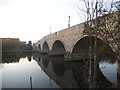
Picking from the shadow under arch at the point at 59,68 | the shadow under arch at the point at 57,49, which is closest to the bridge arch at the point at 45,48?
the shadow under arch at the point at 57,49

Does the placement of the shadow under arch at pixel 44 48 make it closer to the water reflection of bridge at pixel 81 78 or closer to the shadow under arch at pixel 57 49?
the shadow under arch at pixel 57 49

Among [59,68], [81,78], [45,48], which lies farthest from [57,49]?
[81,78]

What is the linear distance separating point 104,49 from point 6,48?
61161 millimetres

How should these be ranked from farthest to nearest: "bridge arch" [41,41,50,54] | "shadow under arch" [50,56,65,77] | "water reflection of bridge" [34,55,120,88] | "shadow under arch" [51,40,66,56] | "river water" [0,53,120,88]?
1. "bridge arch" [41,41,50,54]
2. "shadow under arch" [51,40,66,56]
3. "shadow under arch" [50,56,65,77]
4. "river water" [0,53,120,88]
5. "water reflection of bridge" [34,55,120,88]

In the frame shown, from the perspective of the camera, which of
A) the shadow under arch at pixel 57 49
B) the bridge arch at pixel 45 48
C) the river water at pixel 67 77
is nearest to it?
the river water at pixel 67 77

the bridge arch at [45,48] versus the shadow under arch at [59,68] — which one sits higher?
the bridge arch at [45,48]

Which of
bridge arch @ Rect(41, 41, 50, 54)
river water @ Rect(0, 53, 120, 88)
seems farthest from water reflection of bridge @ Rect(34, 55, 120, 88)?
bridge arch @ Rect(41, 41, 50, 54)

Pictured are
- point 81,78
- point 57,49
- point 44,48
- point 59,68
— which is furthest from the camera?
point 44,48

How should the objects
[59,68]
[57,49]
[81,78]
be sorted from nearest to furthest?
[81,78], [59,68], [57,49]

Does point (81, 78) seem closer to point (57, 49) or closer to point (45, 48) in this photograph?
point (57, 49)

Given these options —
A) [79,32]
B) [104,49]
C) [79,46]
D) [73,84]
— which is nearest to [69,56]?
[79,46]

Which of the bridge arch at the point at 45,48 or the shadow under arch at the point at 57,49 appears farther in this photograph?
the bridge arch at the point at 45,48

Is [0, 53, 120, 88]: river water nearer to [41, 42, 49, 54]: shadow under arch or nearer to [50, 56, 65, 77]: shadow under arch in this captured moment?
[50, 56, 65, 77]: shadow under arch

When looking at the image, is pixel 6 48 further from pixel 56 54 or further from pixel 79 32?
pixel 79 32
